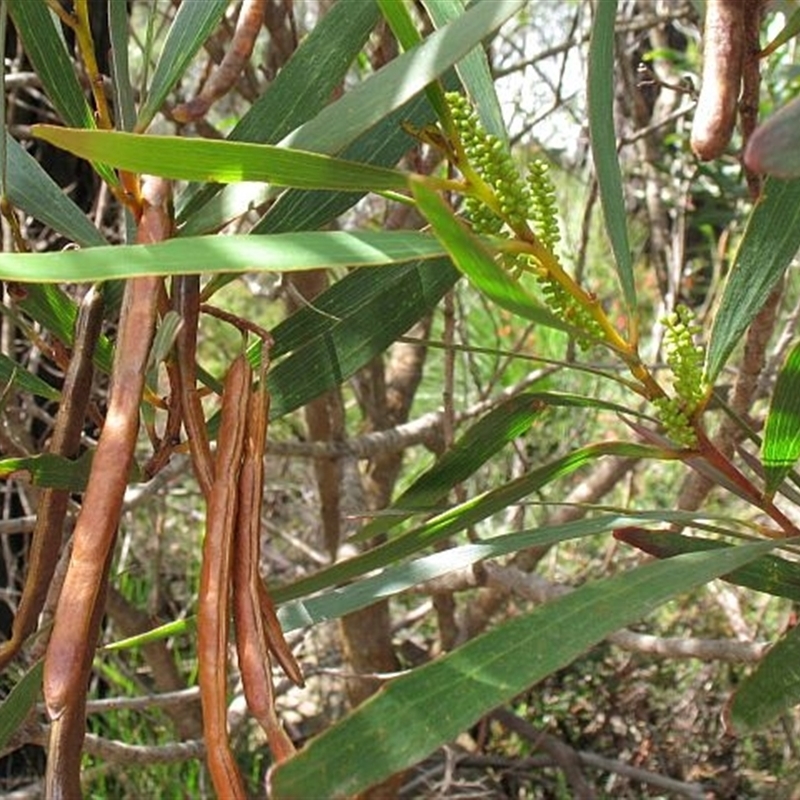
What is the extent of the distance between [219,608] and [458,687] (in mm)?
102

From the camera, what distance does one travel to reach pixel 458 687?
442 mm

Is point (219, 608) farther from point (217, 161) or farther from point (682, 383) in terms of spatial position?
point (682, 383)

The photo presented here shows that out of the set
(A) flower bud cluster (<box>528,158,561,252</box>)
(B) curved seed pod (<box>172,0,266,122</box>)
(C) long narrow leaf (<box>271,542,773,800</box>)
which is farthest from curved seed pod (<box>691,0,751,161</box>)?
(B) curved seed pod (<box>172,0,266,122</box>)

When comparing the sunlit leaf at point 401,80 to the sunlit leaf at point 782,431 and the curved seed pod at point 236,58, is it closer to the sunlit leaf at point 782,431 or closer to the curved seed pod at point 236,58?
the curved seed pod at point 236,58

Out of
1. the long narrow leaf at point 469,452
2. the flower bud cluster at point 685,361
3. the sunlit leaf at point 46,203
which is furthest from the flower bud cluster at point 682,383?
the sunlit leaf at point 46,203

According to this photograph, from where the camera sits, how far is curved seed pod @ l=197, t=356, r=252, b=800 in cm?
46

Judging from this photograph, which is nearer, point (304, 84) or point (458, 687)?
point (458, 687)

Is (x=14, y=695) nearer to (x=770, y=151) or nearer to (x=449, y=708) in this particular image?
(x=449, y=708)

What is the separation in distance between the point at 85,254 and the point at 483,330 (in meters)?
2.77

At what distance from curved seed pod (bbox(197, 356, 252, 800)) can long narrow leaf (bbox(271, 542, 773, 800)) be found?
6 cm

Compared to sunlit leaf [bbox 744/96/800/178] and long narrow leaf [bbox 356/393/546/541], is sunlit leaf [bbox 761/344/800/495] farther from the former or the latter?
sunlit leaf [bbox 744/96/800/178]

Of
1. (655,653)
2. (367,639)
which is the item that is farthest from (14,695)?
(367,639)

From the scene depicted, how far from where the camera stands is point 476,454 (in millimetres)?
761

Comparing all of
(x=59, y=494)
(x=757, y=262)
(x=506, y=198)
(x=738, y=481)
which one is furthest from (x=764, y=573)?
(x=59, y=494)
